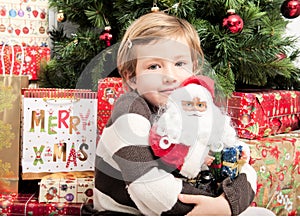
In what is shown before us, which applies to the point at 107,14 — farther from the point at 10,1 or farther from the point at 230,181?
the point at 230,181

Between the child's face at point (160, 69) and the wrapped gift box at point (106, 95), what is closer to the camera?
the child's face at point (160, 69)

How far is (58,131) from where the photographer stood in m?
1.12

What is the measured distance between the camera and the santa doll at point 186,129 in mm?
715

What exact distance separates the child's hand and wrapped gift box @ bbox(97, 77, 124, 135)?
435 mm

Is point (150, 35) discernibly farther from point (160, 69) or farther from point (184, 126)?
point (184, 126)

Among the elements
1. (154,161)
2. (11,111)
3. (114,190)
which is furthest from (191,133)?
(11,111)

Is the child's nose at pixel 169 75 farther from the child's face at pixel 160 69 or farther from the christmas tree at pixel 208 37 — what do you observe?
the christmas tree at pixel 208 37

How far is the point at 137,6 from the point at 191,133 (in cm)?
61

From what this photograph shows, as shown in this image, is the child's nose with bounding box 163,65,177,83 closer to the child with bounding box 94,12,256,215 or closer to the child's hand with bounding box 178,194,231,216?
the child with bounding box 94,12,256,215

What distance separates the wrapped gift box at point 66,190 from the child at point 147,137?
0.23 meters

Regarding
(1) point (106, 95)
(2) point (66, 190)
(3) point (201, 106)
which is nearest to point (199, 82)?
(3) point (201, 106)

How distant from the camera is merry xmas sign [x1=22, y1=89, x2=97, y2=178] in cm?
111

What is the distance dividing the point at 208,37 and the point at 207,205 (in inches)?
22.4

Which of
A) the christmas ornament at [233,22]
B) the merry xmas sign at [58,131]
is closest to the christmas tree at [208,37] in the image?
the christmas ornament at [233,22]
